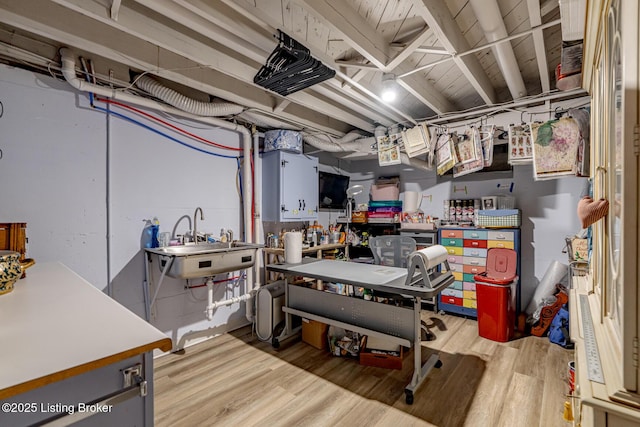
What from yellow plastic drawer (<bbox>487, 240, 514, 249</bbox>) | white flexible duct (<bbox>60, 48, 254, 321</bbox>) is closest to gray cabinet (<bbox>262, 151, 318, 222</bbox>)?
white flexible duct (<bbox>60, 48, 254, 321</bbox>)

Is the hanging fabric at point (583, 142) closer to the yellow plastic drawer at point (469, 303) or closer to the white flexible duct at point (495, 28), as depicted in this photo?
the white flexible duct at point (495, 28)

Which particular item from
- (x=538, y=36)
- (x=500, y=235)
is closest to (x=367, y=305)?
(x=500, y=235)

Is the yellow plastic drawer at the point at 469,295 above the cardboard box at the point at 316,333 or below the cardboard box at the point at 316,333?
above

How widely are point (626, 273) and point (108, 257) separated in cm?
321

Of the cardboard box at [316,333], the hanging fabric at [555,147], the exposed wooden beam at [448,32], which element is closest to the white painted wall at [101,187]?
the cardboard box at [316,333]

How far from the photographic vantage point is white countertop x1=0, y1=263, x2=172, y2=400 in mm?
741

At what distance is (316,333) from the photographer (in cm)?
302

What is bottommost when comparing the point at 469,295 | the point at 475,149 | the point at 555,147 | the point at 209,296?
the point at 469,295

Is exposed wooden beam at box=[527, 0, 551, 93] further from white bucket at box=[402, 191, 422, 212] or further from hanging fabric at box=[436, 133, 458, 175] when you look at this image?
white bucket at box=[402, 191, 422, 212]

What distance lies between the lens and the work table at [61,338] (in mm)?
734

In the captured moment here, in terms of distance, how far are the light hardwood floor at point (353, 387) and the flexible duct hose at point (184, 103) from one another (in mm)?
2373

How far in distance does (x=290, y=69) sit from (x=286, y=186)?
1784mm

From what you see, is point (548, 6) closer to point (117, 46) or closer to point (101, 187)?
point (117, 46)

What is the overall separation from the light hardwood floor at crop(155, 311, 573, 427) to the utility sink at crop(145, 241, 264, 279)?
34.1 inches
